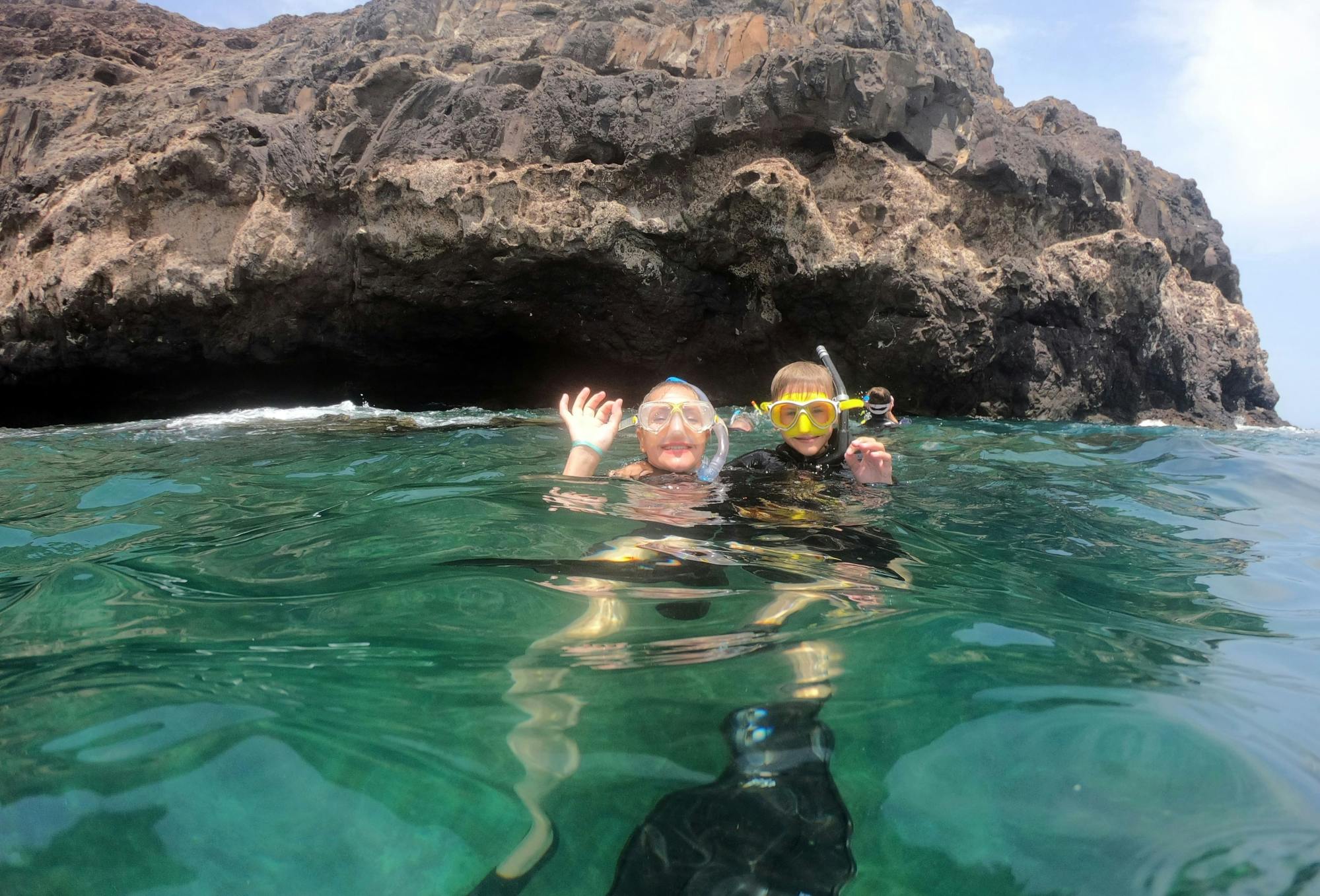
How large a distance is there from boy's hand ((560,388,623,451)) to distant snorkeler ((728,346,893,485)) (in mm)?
728

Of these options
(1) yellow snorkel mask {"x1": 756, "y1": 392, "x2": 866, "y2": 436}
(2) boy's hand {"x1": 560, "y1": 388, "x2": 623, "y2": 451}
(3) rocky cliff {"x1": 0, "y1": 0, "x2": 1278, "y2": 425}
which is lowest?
(2) boy's hand {"x1": 560, "y1": 388, "x2": 623, "y2": 451}

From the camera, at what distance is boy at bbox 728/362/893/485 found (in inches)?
145

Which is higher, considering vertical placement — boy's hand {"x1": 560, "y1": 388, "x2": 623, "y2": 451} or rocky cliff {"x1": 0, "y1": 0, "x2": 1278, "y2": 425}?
rocky cliff {"x1": 0, "y1": 0, "x2": 1278, "y2": 425}

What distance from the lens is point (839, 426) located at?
384 cm

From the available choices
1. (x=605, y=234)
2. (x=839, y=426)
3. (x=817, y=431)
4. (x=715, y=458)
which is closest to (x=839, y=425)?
(x=839, y=426)

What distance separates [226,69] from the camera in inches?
597

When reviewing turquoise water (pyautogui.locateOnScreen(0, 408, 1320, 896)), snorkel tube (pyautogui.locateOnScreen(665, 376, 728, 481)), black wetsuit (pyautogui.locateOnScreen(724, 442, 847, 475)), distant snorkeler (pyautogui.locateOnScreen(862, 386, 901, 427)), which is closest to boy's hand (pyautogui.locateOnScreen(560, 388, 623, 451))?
snorkel tube (pyautogui.locateOnScreen(665, 376, 728, 481))

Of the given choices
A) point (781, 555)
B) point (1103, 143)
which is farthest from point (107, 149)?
point (1103, 143)

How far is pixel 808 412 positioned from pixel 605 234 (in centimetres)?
705

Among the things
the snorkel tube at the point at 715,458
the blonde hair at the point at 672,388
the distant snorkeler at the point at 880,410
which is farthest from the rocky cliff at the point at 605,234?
the blonde hair at the point at 672,388

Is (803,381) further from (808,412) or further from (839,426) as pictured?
(839,426)

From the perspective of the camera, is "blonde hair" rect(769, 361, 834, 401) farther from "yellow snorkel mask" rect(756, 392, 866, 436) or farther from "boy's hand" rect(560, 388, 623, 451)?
"boy's hand" rect(560, 388, 623, 451)

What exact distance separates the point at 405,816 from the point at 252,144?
39.5ft

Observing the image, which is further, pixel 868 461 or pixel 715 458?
pixel 715 458
